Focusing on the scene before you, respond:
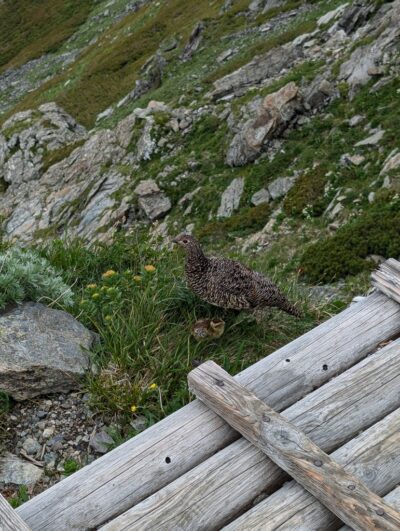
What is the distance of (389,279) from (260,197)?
17963 mm

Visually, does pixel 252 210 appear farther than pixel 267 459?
Yes

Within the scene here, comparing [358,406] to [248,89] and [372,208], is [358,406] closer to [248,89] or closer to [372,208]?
[372,208]

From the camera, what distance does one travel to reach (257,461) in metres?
4.18

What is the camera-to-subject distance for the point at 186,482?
4.11 meters

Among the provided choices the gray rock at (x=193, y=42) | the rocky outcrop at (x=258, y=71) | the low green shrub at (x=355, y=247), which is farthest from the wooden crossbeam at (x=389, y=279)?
the gray rock at (x=193, y=42)

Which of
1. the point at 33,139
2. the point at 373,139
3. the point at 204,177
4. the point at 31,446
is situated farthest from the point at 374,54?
the point at 33,139

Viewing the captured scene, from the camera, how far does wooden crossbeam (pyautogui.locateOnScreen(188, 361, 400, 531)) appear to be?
364 cm

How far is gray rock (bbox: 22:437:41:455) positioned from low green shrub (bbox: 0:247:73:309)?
136 cm

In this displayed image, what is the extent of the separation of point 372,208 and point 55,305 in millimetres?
12188

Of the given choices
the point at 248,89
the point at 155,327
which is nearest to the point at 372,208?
the point at 155,327

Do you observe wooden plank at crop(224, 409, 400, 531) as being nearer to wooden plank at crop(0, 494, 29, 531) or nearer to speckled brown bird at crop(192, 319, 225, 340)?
wooden plank at crop(0, 494, 29, 531)

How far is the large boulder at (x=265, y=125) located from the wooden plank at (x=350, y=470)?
71.5 ft

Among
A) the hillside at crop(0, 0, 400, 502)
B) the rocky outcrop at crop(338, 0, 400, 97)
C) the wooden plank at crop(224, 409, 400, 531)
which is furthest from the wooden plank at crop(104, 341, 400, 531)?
the rocky outcrop at crop(338, 0, 400, 97)

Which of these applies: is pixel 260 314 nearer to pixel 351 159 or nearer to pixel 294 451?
pixel 294 451
